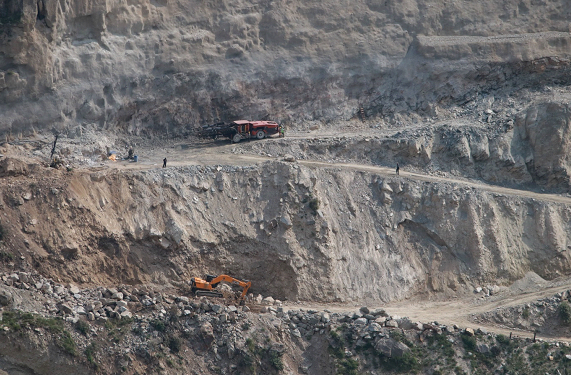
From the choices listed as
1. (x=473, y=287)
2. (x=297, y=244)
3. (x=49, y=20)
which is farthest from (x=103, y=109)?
(x=473, y=287)

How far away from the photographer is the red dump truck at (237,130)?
45.6m

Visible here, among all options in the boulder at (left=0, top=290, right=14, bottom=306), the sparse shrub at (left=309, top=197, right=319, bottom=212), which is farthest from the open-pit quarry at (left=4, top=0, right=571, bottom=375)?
the sparse shrub at (left=309, top=197, right=319, bottom=212)

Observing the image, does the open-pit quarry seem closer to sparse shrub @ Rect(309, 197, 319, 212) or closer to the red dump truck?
sparse shrub @ Rect(309, 197, 319, 212)

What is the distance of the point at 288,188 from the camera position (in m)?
41.9

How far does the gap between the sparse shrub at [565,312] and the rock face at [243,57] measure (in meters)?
13.8

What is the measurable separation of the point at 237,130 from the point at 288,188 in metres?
5.44

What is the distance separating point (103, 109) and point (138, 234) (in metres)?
8.97

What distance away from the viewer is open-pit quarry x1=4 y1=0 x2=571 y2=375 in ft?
120

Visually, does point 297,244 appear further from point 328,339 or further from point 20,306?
point 20,306

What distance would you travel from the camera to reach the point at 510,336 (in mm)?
38156

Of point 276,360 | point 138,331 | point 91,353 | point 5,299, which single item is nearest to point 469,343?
point 276,360

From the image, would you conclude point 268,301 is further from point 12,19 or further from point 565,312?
point 12,19

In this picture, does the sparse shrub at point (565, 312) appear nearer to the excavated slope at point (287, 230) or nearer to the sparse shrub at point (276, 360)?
the excavated slope at point (287, 230)

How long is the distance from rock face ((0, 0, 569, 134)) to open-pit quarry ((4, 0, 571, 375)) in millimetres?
103
